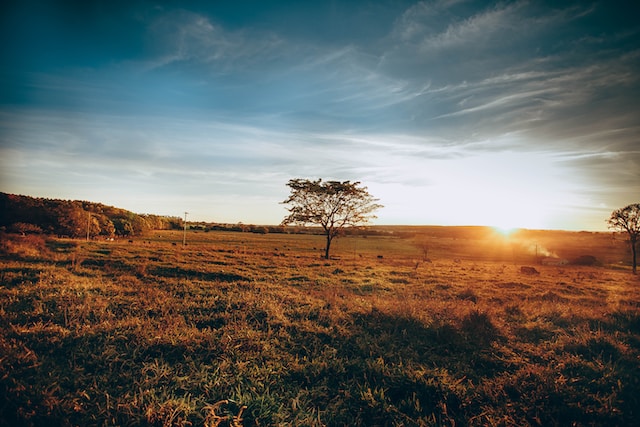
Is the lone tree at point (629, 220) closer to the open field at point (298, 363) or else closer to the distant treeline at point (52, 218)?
the open field at point (298, 363)

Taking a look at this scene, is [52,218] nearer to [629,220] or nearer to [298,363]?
[298,363]

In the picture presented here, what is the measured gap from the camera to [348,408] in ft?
14.3

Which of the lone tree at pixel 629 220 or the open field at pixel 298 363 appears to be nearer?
the open field at pixel 298 363

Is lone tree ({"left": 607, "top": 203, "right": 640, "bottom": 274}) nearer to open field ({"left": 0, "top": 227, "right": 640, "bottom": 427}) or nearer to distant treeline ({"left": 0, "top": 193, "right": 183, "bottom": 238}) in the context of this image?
open field ({"left": 0, "top": 227, "right": 640, "bottom": 427})

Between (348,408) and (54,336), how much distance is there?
243 inches

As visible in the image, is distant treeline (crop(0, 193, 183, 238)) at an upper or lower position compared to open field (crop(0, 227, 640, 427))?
upper

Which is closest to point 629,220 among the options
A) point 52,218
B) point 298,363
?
point 298,363

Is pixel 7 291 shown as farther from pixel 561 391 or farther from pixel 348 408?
pixel 561 391

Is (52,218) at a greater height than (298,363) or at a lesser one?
greater

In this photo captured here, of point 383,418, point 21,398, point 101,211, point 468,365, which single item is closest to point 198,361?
point 21,398

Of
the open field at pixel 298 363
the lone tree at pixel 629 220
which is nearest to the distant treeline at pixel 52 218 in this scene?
the open field at pixel 298 363

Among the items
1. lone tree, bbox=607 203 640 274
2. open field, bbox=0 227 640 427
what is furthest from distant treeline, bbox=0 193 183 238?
lone tree, bbox=607 203 640 274

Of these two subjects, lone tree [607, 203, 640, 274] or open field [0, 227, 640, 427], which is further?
lone tree [607, 203, 640, 274]

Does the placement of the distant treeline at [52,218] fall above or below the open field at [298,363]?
above
